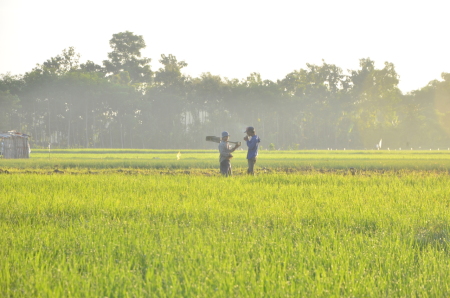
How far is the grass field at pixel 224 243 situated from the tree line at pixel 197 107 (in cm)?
5684

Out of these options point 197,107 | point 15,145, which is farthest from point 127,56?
point 15,145

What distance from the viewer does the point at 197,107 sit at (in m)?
71.7

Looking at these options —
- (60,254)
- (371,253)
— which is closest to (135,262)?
(60,254)

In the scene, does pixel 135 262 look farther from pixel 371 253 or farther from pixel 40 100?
pixel 40 100

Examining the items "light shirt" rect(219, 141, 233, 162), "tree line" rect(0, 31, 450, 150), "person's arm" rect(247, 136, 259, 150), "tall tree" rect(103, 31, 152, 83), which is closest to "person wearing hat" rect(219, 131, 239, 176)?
"light shirt" rect(219, 141, 233, 162)

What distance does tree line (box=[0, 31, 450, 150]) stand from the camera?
64438mm

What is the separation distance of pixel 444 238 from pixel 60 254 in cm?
400

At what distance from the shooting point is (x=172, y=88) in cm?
6969

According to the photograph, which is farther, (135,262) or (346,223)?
(346,223)

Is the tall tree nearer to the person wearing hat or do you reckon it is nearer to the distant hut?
the distant hut

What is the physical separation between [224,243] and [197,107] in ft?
219

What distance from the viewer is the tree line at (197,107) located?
64.4 m

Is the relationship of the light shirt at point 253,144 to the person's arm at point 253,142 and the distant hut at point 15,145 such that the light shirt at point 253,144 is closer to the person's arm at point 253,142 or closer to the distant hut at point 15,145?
the person's arm at point 253,142

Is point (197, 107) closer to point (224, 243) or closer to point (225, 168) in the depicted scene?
point (225, 168)
